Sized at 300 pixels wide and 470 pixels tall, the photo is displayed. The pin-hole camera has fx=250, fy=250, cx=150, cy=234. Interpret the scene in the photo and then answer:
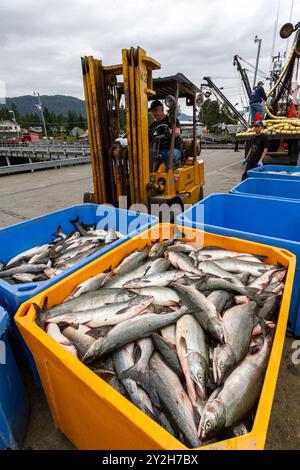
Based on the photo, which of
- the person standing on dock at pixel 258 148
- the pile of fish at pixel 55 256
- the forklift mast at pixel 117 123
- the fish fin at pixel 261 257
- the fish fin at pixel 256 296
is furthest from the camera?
the person standing on dock at pixel 258 148

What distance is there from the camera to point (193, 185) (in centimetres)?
582

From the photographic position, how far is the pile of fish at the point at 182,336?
111cm

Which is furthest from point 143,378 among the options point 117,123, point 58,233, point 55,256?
point 117,123

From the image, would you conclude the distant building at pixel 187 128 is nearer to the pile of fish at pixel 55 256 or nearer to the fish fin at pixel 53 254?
the pile of fish at pixel 55 256

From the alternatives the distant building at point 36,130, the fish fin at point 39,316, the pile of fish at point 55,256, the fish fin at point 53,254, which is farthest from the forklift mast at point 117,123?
the distant building at point 36,130

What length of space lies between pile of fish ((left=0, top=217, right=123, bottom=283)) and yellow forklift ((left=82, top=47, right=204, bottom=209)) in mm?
1567

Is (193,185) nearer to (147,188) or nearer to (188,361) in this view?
(147,188)

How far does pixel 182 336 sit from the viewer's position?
4.67ft

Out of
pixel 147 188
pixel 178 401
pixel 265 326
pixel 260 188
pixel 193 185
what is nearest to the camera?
pixel 178 401

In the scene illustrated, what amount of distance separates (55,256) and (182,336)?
1920 mm

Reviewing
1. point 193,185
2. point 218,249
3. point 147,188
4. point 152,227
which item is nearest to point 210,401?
point 218,249

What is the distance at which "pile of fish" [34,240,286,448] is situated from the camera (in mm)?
1111

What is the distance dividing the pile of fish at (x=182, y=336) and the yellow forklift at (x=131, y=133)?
8.94ft

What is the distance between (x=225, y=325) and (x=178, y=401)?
0.55 metres
